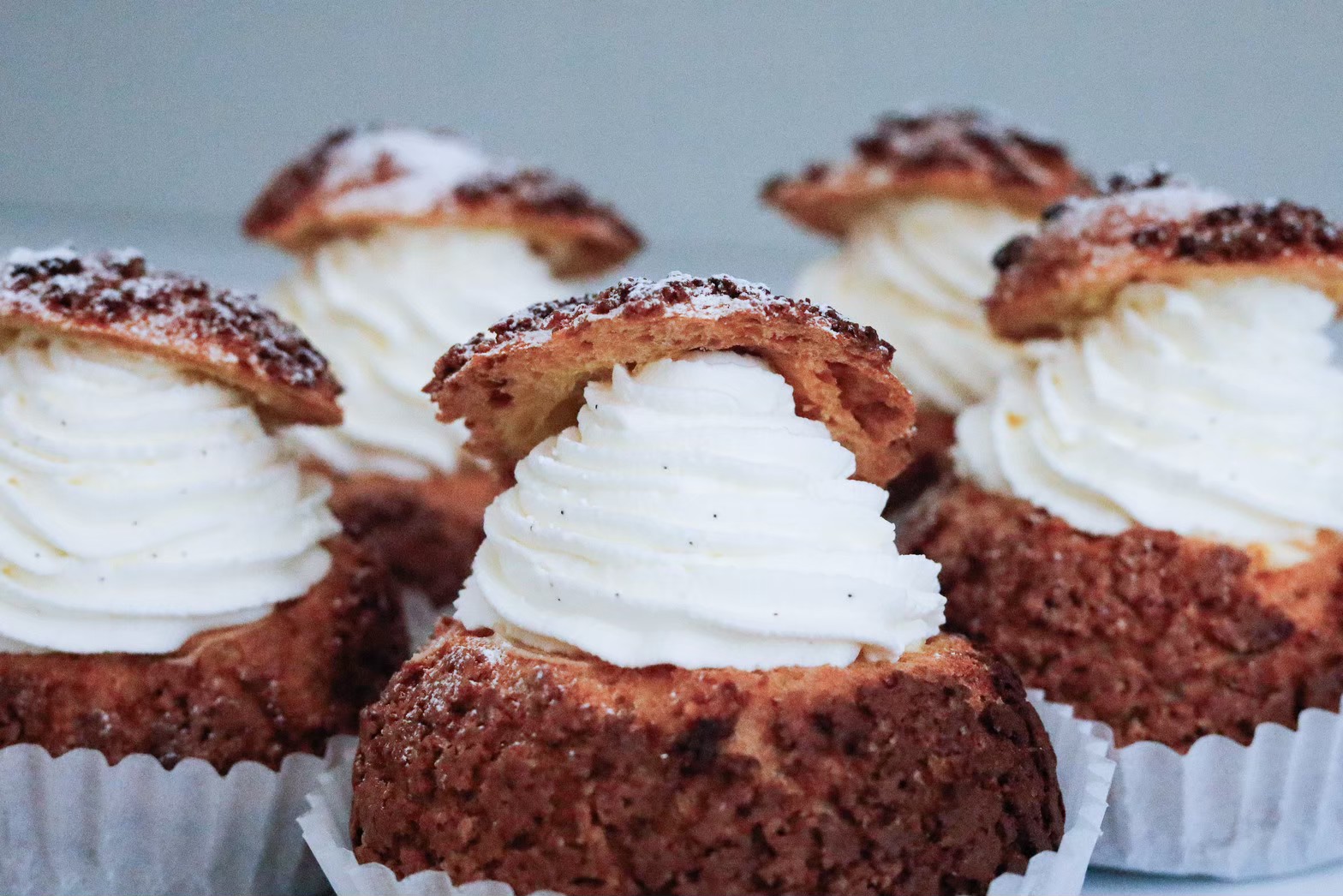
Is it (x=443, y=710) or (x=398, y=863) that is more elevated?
(x=443, y=710)

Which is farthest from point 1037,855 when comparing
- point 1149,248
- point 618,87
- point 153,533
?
point 618,87

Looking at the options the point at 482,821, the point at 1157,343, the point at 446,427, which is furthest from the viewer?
the point at 446,427

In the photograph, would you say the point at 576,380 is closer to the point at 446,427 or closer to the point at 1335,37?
the point at 446,427

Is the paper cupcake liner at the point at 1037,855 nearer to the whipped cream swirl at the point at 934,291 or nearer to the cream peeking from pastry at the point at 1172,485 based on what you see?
the cream peeking from pastry at the point at 1172,485

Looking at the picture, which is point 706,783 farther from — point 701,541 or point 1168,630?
point 1168,630

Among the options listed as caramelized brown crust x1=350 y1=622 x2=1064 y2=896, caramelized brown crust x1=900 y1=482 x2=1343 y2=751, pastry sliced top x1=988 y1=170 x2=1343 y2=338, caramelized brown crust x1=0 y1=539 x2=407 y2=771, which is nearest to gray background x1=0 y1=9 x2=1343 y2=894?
pastry sliced top x1=988 y1=170 x2=1343 y2=338

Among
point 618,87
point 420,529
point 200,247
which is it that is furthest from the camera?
point 200,247

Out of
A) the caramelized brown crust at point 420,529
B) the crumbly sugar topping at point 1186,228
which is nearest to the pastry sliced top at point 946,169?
the crumbly sugar topping at point 1186,228

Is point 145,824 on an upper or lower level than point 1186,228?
lower

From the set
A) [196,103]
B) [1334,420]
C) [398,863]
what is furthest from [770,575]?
[196,103]
